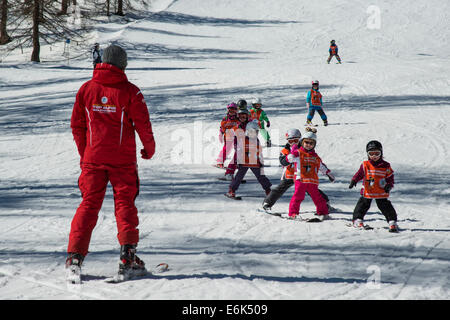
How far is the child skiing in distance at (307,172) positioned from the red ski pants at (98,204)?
2948 mm

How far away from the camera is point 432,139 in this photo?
12969mm

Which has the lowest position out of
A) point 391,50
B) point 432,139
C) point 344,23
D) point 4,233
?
point 4,233

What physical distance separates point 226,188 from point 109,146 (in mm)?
4604

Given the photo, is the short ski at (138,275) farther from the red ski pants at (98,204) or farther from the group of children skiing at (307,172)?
the group of children skiing at (307,172)

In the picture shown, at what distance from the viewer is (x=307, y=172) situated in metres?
6.80

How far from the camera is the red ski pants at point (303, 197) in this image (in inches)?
268

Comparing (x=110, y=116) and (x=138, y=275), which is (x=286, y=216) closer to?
(x=138, y=275)

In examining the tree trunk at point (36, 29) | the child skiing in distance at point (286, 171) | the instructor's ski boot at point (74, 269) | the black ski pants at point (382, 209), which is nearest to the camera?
the instructor's ski boot at point (74, 269)

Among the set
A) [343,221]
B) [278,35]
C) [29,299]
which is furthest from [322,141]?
[278,35]

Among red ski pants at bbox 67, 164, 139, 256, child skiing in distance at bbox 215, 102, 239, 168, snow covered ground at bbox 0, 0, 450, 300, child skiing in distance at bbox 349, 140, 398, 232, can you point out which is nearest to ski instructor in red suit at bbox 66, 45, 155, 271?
red ski pants at bbox 67, 164, 139, 256

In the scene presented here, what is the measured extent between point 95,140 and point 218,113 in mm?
11845

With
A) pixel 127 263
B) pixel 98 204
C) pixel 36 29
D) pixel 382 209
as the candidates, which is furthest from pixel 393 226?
pixel 36 29

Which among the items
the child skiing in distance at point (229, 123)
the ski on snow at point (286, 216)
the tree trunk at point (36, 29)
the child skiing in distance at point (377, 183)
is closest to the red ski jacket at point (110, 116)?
the ski on snow at point (286, 216)

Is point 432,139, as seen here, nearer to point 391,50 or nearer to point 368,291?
point 368,291
